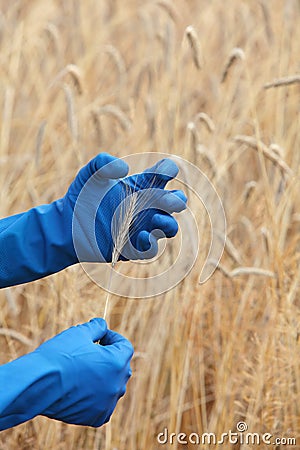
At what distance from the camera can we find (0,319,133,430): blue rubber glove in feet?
2.56

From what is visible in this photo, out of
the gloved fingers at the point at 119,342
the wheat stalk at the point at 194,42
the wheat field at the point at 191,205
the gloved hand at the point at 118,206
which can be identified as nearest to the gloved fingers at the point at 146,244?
the gloved hand at the point at 118,206

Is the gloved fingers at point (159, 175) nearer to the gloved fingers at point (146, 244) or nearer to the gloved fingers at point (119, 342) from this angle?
the gloved fingers at point (146, 244)

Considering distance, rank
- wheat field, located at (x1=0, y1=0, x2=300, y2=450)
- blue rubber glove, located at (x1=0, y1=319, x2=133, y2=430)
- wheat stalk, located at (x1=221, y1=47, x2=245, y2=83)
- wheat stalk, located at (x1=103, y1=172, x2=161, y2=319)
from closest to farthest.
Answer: blue rubber glove, located at (x1=0, y1=319, x2=133, y2=430) → wheat stalk, located at (x1=103, y1=172, x2=161, y2=319) → wheat field, located at (x1=0, y1=0, x2=300, y2=450) → wheat stalk, located at (x1=221, y1=47, x2=245, y2=83)

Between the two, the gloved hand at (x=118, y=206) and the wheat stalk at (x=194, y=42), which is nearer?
the gloved hand at (x=118, y=206)

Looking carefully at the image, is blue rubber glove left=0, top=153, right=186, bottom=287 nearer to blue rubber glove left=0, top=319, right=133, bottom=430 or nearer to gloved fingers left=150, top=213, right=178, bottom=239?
gloved fingers left=150, top=213, right=178, bottom=239

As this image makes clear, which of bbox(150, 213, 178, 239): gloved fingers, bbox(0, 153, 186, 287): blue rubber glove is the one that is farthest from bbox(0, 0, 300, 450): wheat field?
bbox(150, 213, 178, 239): gloved fingers

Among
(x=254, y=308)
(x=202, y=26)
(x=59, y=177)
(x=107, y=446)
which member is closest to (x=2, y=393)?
(x=107, y=446)

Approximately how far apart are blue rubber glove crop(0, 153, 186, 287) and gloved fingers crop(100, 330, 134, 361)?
0.42 feet

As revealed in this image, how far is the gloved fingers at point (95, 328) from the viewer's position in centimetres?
85

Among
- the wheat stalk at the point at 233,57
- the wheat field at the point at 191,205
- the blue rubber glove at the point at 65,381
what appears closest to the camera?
the blue rubber glove at the point at 65,381

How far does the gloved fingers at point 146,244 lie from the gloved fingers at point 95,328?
13 cm

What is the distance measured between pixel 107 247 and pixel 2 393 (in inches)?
12.0

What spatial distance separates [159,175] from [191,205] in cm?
42

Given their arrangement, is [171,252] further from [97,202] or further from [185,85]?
[185,85]
